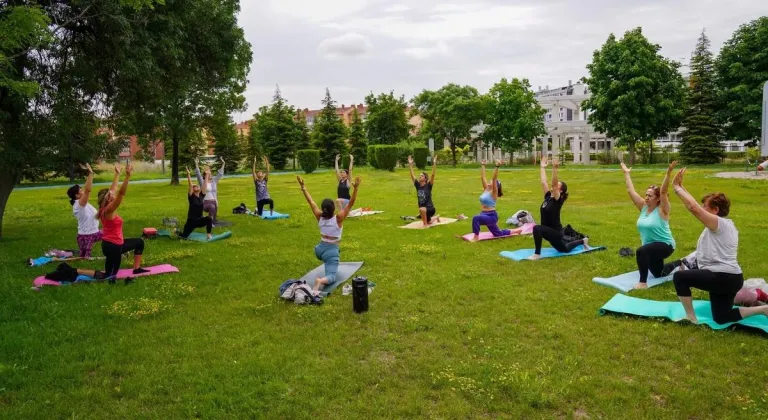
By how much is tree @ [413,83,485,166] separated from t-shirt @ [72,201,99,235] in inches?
1770

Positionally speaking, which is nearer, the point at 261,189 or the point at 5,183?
the point at 5,183

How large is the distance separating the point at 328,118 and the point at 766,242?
2110 inches

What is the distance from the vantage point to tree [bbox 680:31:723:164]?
43000 mm

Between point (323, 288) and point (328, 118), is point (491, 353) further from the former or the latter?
point (328, 118)

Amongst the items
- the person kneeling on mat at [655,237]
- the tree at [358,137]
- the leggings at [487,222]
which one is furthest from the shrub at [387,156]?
the person kneeling on mat at [655,237]

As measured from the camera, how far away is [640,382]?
503cm

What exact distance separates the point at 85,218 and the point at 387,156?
35.7 metres

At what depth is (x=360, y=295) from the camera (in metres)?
7.16

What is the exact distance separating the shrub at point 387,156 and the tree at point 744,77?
27.0 m

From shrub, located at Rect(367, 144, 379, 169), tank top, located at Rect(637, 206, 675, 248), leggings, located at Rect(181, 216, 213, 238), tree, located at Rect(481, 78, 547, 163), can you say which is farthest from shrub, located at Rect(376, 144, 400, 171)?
tank top, located at Rect(637, 206, 675, 248)

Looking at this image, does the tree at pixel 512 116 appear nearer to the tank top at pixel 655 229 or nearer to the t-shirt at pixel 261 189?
the t-shirt at pixel 261 189

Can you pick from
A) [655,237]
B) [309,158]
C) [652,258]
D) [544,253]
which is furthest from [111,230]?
[309,158]

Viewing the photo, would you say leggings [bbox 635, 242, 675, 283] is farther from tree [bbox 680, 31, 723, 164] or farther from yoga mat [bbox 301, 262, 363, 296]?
tree [bbox 680, 31, 723, 164]

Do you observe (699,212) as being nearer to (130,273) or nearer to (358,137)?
(130,273)
